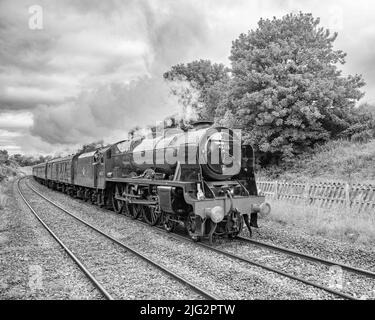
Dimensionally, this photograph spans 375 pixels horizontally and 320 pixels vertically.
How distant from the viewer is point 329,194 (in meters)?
12.3

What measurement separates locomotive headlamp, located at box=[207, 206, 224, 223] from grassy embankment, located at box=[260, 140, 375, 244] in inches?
137

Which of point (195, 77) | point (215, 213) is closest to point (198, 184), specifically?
point (215, 213)

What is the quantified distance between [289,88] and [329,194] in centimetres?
810

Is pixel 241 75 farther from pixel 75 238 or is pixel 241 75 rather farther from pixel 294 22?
pixel 75 238

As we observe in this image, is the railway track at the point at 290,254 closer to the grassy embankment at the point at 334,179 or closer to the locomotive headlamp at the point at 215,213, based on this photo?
the locomotive headlamp at the point at 215,213

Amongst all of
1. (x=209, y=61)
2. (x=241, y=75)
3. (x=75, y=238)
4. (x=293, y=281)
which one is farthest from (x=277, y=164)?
(x=209, y=61)

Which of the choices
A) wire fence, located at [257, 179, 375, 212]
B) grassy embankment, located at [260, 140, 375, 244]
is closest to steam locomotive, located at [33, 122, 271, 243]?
wire fence, located at [257, 179, 375, 212]

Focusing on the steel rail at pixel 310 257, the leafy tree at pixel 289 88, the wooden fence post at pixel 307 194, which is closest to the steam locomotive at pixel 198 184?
the steel rail at pixel 310 257

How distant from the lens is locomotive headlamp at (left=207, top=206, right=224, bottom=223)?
8.07m

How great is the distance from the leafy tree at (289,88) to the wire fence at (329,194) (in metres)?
5.37

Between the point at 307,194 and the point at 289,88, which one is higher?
the point at 289,88

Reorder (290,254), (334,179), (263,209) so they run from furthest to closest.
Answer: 1. (334,179)
2. (263,209)
3. (290,254)

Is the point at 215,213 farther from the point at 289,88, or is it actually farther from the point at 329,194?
the point at 289,88
